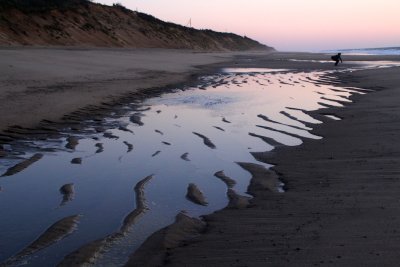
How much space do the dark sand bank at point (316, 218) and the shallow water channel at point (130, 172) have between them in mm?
386

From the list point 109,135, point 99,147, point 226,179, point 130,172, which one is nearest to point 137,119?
point 109,135

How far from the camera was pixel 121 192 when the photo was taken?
5469 mm

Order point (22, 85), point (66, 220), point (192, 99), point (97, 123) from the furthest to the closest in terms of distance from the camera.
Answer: point (192, 99) → point (22, 85) → point (97, 123) → point (66, 220)

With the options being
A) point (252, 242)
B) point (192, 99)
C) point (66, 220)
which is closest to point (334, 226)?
point (252, 242)

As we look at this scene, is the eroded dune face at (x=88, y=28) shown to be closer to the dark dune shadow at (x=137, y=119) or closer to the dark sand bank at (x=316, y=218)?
the dark dune shadow at (x=137, y=119)

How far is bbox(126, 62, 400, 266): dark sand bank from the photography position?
11.8ft

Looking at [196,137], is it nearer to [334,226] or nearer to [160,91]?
[334,226]

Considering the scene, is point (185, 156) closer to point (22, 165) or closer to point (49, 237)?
point (22, 165)

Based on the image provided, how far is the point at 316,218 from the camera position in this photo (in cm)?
439

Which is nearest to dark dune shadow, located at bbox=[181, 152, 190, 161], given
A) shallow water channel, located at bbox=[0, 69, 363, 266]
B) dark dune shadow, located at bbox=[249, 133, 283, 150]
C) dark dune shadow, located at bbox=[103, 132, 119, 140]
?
shallow water channel, located at bbox=[0, 69, 363, 266]

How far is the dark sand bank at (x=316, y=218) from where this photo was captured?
3602mm

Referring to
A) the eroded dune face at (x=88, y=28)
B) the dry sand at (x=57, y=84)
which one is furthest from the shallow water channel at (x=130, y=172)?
the eroded dune face at (x=88, y=28)

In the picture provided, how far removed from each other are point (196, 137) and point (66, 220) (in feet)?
14.3

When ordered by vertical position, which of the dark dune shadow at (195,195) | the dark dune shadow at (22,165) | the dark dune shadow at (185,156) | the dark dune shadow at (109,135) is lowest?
the dark dune shadow at (109,135)
